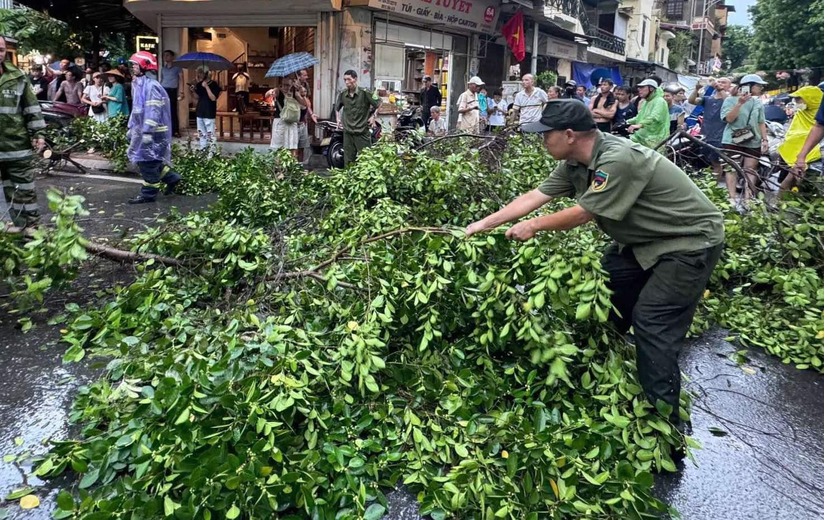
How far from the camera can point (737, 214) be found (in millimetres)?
5836

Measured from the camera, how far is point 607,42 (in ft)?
106

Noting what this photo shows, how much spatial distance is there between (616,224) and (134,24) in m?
15.3

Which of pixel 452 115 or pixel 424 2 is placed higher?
pixel 424 2

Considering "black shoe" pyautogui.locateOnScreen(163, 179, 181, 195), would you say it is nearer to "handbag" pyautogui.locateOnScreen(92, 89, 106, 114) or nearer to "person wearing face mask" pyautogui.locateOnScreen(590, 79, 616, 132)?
"handbag" pyautogui.locateOnScreen(92, 89, 106, 114)

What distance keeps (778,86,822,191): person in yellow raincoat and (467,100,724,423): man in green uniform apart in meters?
5.30

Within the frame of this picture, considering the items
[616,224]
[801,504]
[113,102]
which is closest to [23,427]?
[616,224]

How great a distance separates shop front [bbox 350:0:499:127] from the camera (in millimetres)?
14039

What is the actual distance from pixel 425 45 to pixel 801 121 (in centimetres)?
1024

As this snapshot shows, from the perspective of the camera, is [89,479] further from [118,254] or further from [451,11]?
[451,11]

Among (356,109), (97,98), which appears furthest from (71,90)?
(356,109)

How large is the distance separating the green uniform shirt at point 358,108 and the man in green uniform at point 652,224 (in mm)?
6257

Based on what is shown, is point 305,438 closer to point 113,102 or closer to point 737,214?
point 737,214

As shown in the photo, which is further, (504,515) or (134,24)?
(134,24)

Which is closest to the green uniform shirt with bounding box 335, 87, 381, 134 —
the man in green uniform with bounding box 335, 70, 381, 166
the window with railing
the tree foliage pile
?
the man in green uniform with bounding box 335, 70, 381, 166
